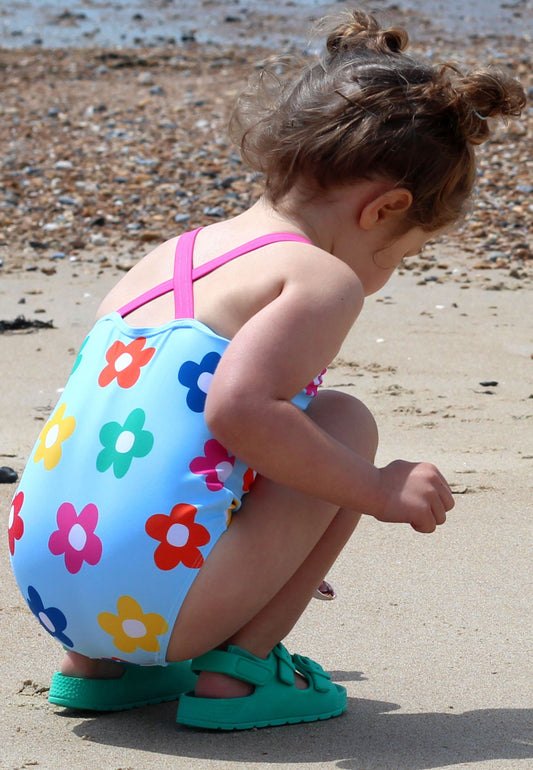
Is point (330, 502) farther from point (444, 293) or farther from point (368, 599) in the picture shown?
point (444, 293)

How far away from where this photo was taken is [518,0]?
1738 cm

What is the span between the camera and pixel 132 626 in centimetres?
175

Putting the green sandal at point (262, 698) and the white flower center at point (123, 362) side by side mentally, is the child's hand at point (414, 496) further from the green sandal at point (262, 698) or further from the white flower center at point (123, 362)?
the white flower center at point (123, 362)

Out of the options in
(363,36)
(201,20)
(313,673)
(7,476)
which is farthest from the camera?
(201,20)

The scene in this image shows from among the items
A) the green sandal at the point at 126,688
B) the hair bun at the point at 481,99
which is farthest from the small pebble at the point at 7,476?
the hair bun at the point at 481,99

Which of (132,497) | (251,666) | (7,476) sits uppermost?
(132,497)

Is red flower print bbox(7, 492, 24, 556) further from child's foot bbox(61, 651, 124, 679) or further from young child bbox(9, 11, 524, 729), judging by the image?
child's foot bbox(61, 651, 124, 679)

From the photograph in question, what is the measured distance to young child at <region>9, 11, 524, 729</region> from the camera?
1.71 m

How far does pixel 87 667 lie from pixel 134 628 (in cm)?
22

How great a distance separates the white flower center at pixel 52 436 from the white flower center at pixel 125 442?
0.41 ft

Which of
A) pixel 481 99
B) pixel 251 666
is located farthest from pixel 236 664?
pixel 481 99

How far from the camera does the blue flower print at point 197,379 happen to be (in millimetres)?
1749

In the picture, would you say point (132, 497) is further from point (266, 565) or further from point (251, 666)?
point (251, 666)

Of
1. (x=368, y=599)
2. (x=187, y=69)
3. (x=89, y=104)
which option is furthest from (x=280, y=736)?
(x=187, y=69)
